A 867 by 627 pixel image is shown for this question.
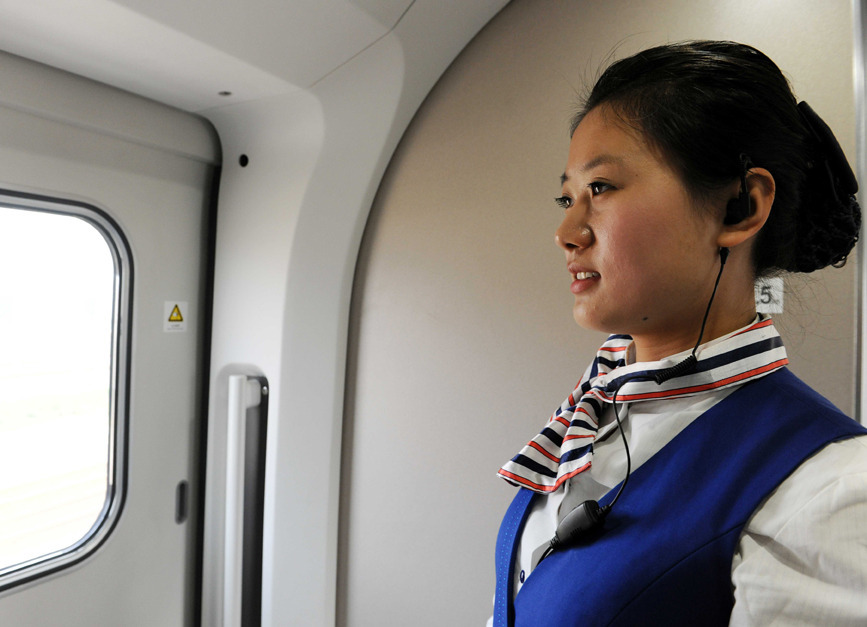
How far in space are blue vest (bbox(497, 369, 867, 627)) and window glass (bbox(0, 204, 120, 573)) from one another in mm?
1478

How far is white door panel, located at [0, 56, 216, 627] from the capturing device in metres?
1.58

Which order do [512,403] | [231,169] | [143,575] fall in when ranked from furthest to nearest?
1. [231,169]
2. [143,575]
3. [512,403]

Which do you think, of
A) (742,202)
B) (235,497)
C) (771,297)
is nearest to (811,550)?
(742,202)

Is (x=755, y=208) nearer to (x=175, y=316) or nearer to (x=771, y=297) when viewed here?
(x=771, y=297)

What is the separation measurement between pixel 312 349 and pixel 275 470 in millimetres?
417

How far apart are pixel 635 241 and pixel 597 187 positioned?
0.13 m

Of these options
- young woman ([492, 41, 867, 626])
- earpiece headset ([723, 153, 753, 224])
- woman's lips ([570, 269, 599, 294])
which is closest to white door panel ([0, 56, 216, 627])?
young woman ([492, 41, 867, 626])

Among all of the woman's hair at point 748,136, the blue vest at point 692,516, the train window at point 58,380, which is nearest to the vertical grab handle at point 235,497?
the train window at point 58,380

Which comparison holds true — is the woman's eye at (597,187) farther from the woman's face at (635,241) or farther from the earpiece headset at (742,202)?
the earpiece headset at (742,202)

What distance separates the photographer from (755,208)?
0.88 meters

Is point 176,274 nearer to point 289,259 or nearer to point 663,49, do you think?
point 289,259

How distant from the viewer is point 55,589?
5.41ft

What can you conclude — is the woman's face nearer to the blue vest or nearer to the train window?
the blue vest

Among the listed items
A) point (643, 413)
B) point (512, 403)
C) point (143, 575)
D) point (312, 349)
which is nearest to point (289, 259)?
point (312, 349)
